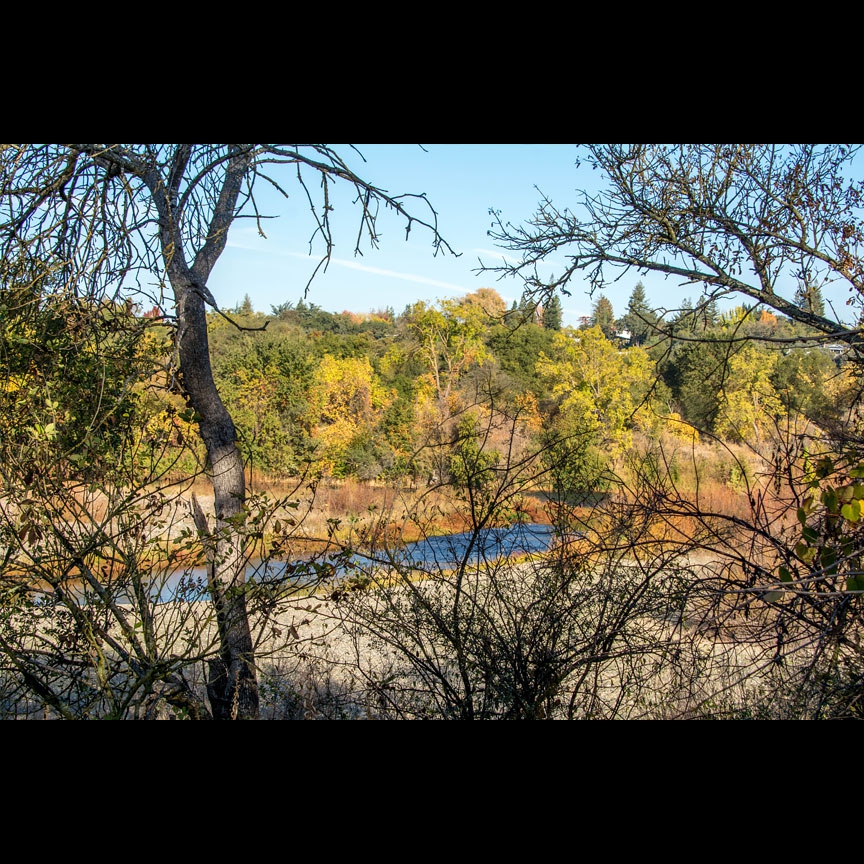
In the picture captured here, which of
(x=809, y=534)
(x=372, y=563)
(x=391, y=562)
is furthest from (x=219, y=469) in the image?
(x=809, y=534)

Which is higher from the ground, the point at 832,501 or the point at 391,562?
the point at 832,501

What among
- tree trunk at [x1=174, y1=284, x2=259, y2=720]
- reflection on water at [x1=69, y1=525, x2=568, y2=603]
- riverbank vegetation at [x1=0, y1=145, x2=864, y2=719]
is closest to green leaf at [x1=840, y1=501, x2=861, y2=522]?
riverbank vegetation at [x1=0, y1=145, x2=864, y2=719]

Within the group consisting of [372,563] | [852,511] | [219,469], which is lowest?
[372,563]

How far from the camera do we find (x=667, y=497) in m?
3.36

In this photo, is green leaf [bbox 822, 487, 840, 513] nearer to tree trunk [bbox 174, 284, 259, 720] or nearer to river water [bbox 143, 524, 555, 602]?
river water [bbox 143, 524, 555, 602]

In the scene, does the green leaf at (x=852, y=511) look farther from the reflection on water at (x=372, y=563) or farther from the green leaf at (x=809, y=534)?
the reflection on water at (x=372, y=563)

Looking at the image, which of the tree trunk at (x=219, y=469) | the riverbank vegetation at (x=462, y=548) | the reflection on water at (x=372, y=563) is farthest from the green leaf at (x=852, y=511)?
the tree trunk at (x=219, y=469)

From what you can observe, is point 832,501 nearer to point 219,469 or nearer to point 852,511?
point 852,511

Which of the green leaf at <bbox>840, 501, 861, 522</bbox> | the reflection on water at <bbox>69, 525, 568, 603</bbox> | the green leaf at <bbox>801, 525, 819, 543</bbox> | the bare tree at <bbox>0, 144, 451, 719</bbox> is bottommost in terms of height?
the reflection on water at <bbox>69, 525, 568, 603</bbox>
